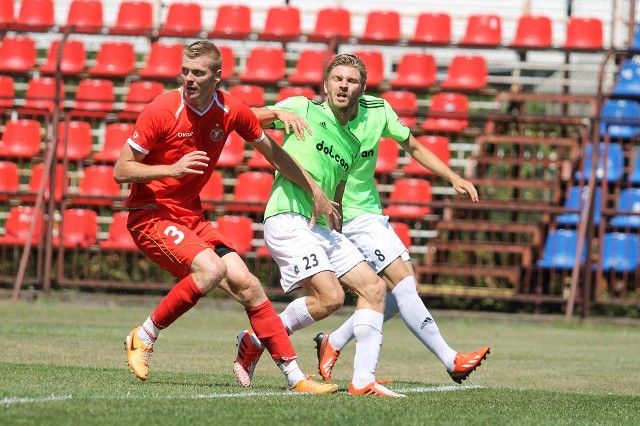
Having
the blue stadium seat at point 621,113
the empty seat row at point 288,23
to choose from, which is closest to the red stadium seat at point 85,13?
the empty seat row at point 288,23

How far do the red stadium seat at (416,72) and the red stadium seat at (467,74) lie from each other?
33 centimetres

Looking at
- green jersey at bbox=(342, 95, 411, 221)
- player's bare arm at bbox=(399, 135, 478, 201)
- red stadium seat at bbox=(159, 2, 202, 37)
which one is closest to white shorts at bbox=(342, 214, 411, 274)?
green jersey at bbox=(342, 95, 411, 221)

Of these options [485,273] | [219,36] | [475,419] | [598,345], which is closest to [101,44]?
[219,36]

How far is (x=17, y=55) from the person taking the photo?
877 inches

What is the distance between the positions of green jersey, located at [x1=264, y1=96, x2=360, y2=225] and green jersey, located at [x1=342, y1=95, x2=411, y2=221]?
0.91 ft

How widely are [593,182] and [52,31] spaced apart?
993 centimetres

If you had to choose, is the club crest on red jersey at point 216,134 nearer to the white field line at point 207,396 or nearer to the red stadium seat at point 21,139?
the white field line at point 207,396

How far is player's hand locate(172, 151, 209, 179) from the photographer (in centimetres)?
740

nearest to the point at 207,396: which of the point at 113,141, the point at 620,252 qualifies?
the point at 620,252

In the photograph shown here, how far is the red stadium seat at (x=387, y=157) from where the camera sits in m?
19.5

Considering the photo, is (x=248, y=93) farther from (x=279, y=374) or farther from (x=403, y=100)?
(x=279, y=374)

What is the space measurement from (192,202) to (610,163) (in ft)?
39.3

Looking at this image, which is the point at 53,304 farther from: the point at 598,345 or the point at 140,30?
the point at 598,345

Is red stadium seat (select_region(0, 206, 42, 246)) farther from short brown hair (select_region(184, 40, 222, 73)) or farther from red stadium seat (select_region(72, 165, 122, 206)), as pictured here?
short brown hair (select_region(184, 40, 222, 73))
